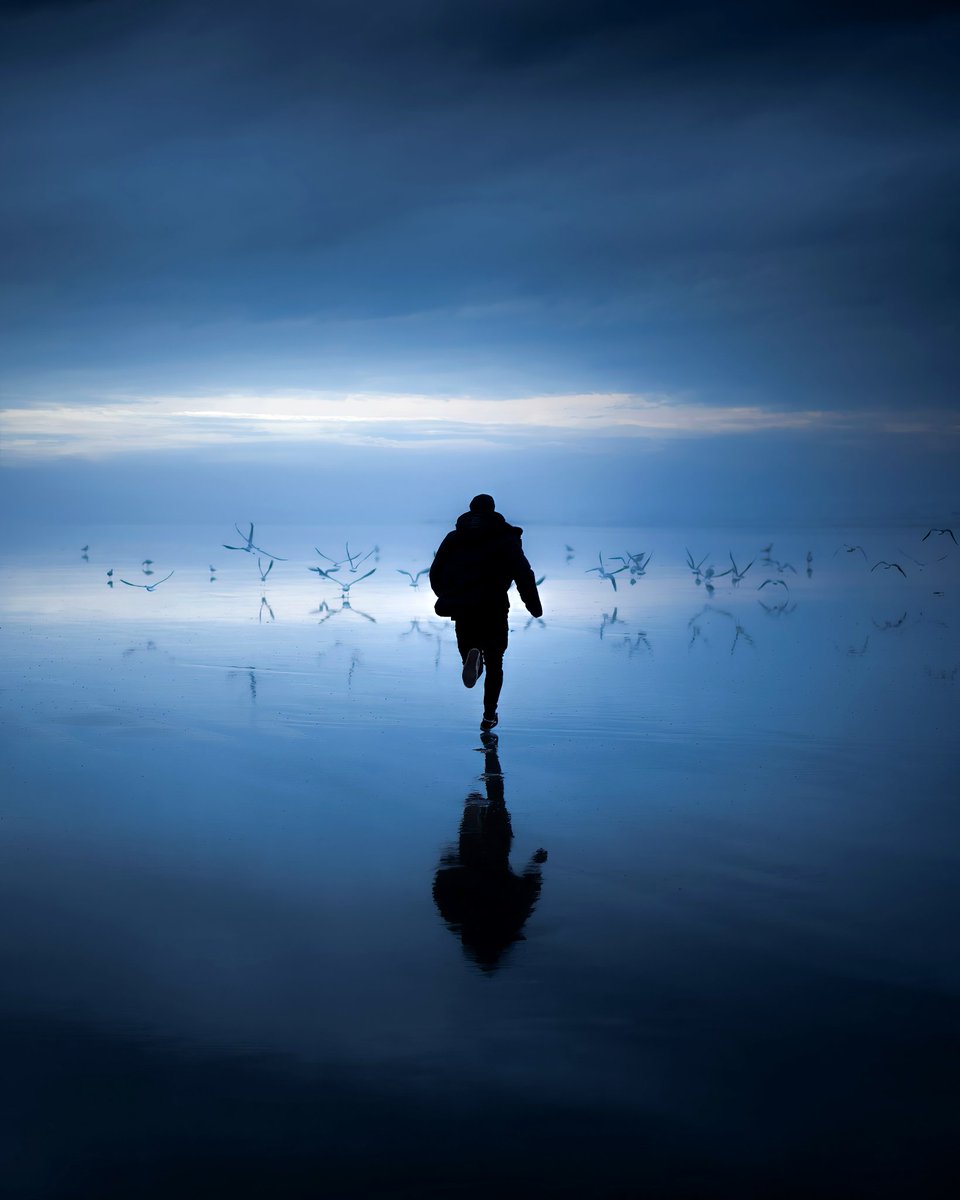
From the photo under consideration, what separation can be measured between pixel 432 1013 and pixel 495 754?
18.7 ft

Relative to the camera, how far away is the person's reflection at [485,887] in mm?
5484

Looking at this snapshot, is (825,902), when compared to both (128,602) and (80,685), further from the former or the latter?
(128,602)

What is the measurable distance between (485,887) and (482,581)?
566cm

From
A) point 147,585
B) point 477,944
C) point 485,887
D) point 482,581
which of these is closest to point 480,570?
point 482,581

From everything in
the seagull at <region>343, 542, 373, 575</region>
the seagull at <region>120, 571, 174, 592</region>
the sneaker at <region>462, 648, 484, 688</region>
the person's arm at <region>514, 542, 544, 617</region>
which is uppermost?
the person's arm at <region>514, 542, 544, 617</region>

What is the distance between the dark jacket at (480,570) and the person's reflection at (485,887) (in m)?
3.79

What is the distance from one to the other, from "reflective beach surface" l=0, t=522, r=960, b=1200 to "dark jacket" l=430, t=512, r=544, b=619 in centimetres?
128

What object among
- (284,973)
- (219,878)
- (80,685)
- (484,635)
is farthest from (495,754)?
(80,685)

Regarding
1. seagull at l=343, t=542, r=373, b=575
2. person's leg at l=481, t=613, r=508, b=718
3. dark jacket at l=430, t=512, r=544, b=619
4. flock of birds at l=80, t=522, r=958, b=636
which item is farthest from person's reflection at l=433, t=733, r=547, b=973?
seagull at l=343, t=542, r=373, b=575

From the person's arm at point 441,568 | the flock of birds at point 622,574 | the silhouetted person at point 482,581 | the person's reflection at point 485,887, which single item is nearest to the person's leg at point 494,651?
the silhouetted person at point 482,581

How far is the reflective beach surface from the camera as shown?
12.0 feet

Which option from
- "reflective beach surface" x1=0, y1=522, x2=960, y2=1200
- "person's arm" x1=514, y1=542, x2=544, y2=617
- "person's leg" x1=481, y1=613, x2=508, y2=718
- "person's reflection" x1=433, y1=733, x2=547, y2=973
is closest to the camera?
"reflective beach surface" x1=0, y1=522, x2=960, y2=1200

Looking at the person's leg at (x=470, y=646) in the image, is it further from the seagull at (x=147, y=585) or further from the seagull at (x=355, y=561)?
the seagull at (x=355, y=561)

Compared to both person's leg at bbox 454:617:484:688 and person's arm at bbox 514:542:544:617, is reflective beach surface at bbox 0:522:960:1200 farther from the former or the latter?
person's arm at bbox 514:542:544:617
